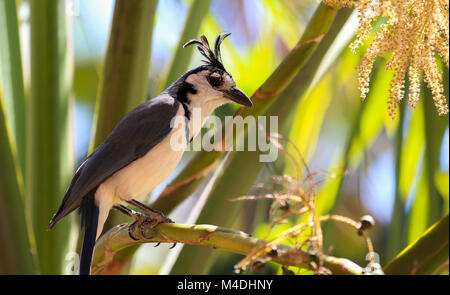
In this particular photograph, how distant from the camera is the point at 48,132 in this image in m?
1.53

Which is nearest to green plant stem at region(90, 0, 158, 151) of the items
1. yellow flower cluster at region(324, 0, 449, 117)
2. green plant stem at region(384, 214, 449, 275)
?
yellow flower cluster at region(324, 0, 449, 117)

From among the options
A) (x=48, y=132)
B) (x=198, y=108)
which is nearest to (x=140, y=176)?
(x=198, y=108)

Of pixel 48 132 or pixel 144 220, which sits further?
pixel 48 132

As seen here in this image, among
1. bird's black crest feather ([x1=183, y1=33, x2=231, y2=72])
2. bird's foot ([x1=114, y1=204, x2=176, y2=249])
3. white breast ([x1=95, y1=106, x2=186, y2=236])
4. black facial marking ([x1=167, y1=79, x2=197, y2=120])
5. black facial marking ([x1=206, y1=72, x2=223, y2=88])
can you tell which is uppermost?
bird's black crest feather ([x1=183, y1=33, x2=231, y2=72])

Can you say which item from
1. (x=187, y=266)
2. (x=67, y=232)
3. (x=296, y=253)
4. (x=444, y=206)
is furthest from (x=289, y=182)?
(x=444, y=206)

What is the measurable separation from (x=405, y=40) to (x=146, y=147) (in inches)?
23.5

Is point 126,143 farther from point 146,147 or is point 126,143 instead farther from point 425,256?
point 425,256

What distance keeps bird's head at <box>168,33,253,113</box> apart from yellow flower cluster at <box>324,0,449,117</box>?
0.97 ft

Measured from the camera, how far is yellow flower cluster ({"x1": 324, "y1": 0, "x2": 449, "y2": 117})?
0.86m

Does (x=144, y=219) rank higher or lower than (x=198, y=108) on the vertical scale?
lower

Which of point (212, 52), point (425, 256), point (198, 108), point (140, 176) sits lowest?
point (425, 256)

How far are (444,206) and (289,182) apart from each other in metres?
1.35

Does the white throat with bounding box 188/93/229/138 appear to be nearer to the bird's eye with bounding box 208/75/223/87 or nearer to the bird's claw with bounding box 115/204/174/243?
the bird's eye with bounding box 208/75/223/87

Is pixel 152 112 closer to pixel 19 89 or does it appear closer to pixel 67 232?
pixel 67 232
